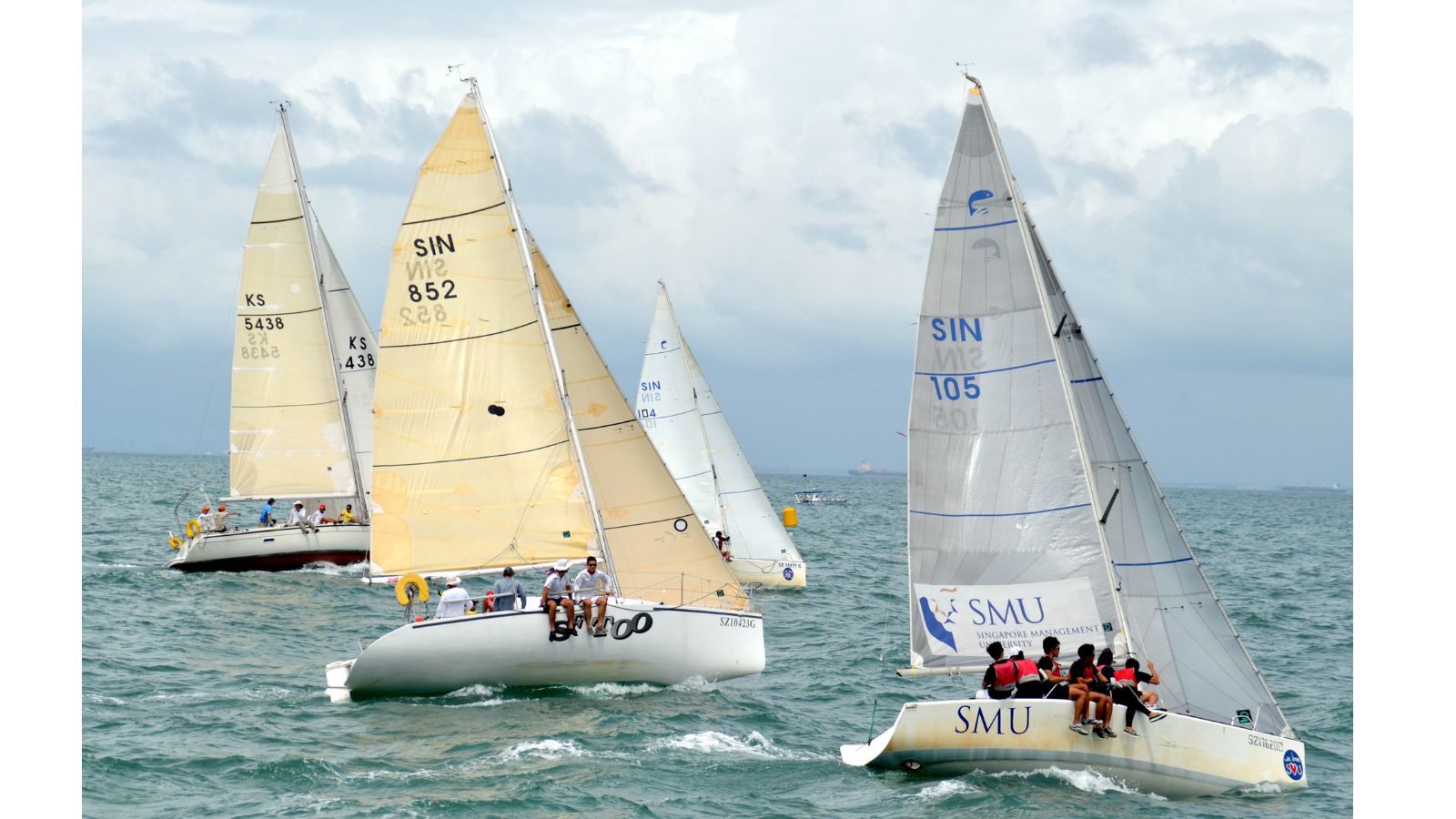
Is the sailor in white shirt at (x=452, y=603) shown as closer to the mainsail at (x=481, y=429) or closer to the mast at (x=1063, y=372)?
the mainsail at (x=481, y=429)

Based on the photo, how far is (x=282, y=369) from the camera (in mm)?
40531

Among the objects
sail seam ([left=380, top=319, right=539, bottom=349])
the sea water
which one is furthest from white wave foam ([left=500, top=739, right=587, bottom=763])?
sail seam ([left=380, top=319, right=539, bottom=349])

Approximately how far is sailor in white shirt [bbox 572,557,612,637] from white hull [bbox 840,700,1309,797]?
5.77 meters

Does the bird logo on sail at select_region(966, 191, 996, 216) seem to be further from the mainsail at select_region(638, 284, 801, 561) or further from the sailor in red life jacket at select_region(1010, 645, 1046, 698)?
the mainsail at select_region(638, 284, 801, 561)

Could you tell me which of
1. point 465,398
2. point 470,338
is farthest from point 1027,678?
point 470,338

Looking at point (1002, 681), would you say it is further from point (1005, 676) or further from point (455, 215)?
point (455, 215)

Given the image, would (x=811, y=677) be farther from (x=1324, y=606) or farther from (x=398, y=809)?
(x=1324, y=606)

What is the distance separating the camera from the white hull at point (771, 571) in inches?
1550

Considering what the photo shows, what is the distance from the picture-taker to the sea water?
16828mm

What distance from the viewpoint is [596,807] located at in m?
16.7

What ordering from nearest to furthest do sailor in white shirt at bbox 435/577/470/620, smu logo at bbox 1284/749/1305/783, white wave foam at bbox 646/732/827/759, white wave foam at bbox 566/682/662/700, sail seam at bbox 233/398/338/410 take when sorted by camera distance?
smu logo at bbox 1284/749/1305/783
white wave foam at bbox 646/732/827/759
white wave foam at bbox 566/682/662/700
sailor in white shirt at bbox 435/577/470/620
sail seam at bbox 233/398/338/410

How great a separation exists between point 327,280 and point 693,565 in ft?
65.7

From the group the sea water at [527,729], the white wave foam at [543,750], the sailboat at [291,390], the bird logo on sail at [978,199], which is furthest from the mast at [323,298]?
the bird logo on sail at [978,199]

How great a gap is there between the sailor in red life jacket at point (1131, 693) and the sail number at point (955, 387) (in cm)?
363
